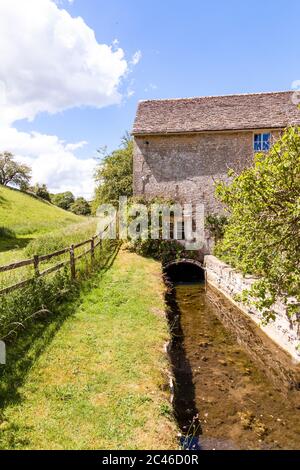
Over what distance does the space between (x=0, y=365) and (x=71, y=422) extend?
80.4 inches

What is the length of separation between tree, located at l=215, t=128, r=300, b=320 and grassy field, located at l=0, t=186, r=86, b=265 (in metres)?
13.4

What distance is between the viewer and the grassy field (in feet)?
77.4

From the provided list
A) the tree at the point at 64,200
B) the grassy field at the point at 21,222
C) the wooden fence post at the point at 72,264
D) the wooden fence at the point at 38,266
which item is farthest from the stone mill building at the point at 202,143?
the tree at the point at 64,200

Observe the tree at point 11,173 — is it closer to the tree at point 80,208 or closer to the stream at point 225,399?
the tree at point 80,208

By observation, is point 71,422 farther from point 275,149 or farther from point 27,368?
point 275,149

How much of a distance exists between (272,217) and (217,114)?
1670 centimetres

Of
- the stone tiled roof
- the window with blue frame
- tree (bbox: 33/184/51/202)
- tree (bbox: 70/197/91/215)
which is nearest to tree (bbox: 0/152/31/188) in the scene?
tree (bbox: 33/184/51/202)

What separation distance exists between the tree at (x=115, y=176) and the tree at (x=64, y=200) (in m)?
42.0

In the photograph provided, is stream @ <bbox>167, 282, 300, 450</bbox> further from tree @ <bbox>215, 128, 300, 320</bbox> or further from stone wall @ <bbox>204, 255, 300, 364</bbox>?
tree @ <bbox>215, 128, 300, 320</bbox>

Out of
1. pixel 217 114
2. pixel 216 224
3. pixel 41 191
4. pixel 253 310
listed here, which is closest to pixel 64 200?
pixel 41 191

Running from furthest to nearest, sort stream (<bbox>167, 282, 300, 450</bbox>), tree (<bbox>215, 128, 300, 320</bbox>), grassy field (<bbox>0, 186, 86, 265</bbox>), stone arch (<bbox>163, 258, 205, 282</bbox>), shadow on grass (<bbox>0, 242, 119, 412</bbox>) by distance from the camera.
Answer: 1. grassy field (<bbox>0, 186, 86, 265</bbox>)
2. stone arch (<bbox>163, 258, 205, 282</bbox>)
3. tree (<bbox>215, 128, 300, 320</bbox>)
4. stream (<bbox>167, 282, 300, 450</bbox>)
5. shadow on grass (<bbox>0, 242, 119, 412</bbox>)

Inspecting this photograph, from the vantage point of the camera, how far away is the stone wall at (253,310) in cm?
887

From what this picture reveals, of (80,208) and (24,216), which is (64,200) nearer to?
(80,208)

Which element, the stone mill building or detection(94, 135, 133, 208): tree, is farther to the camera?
detection(94, 135, 133, 208): tree
